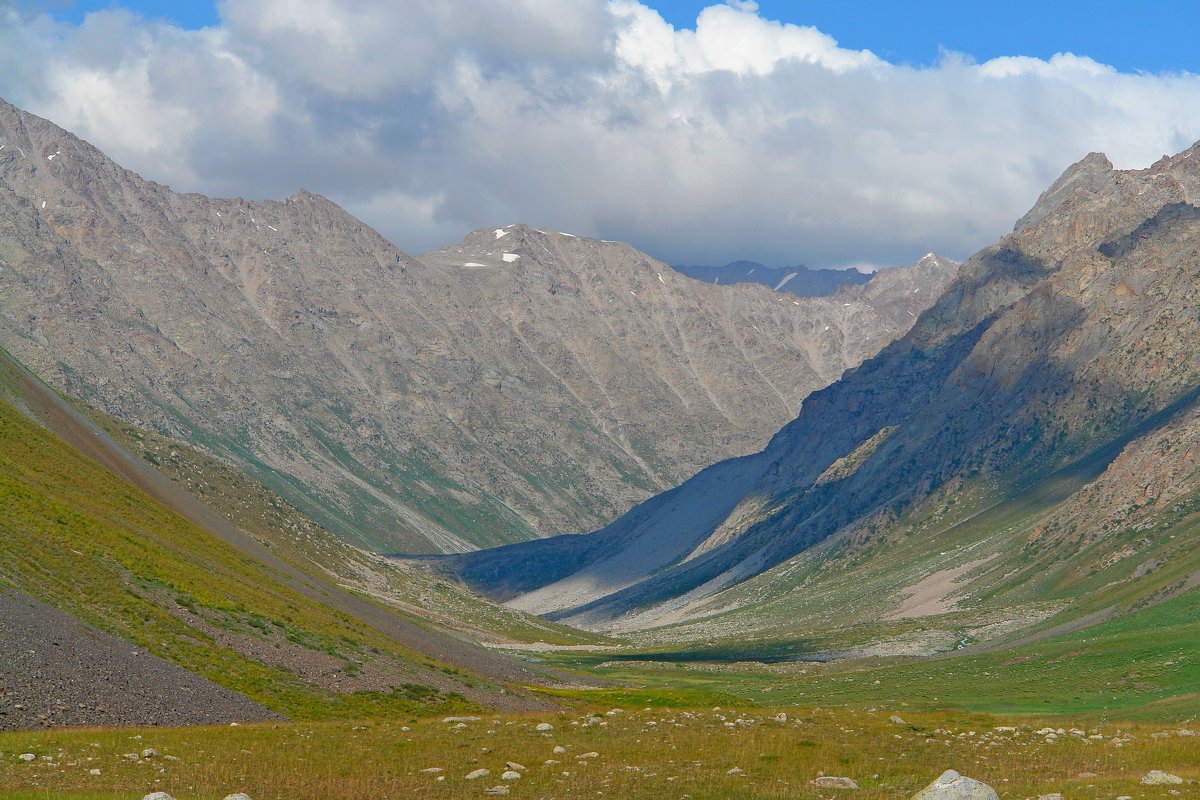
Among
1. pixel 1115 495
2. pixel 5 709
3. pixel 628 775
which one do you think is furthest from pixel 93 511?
Result: pixel 1115 495

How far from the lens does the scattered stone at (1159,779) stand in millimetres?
28125

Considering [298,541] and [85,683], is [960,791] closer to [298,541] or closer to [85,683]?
[85,683]

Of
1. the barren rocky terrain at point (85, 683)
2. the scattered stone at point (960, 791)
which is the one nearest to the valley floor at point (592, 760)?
the barren rocky terrain at point (85, 683)

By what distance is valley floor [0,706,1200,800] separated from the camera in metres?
29.8

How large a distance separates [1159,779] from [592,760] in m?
15.5

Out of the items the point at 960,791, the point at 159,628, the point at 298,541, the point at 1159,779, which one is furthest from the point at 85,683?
the point at 298,541

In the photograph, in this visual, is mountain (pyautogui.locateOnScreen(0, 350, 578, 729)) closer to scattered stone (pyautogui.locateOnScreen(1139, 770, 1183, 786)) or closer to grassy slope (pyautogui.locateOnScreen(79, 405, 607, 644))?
scattered stone (pyautogui.locateOnScreen(1139, 770, 1183, 786))

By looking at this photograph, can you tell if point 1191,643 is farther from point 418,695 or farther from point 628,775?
point 628,775

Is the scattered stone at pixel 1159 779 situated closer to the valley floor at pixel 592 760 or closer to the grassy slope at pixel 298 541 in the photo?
the valley floor at pixel 592 760

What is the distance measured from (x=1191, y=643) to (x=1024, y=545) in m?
104

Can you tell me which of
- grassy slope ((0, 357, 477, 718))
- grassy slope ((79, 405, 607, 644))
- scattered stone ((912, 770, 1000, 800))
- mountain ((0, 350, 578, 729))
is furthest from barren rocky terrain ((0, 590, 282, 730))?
grassy slope ((79, 405, 607, 644))

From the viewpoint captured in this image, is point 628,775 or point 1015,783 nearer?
point 1015,783

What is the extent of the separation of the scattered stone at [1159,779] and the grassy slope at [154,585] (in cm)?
3636

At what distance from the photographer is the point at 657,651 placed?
183m
